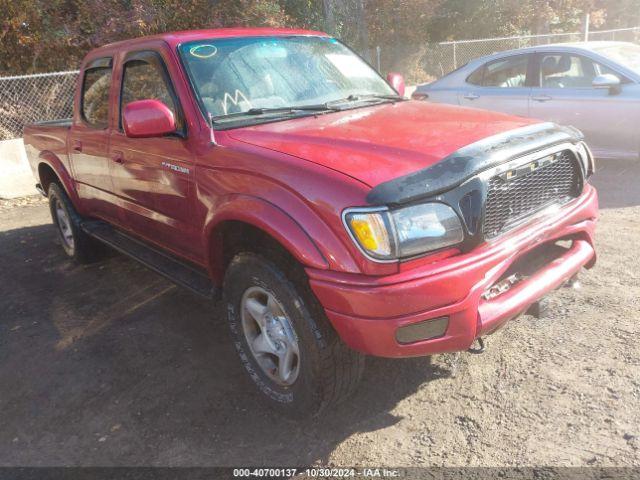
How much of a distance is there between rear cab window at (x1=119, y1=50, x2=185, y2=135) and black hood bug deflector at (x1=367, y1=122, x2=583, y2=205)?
1535mm

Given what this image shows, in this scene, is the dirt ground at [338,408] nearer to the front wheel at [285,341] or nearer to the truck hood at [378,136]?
the front wheel at [285,341]

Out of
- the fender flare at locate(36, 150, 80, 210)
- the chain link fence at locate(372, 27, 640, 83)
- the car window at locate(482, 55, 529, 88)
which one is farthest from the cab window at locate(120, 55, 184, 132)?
the chain link fence at locate(372, 27, 640, 83)

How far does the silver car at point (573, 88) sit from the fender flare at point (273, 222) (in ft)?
18.0

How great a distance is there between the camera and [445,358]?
11.2 feet

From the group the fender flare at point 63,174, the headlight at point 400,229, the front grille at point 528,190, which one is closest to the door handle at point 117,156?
the fender flare at point 63,174

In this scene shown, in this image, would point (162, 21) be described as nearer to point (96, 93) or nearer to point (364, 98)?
point (96, 93)

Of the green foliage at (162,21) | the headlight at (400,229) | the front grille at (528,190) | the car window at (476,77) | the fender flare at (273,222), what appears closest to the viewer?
the headlight at (400,229)

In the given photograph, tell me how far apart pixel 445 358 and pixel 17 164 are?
8.19m

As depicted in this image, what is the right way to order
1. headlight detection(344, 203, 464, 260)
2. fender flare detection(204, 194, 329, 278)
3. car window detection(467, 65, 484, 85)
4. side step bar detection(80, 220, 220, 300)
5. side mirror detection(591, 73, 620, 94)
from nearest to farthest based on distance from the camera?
1. headlight detection(344, 203, 464, 260)
2. fender flare detection(204, 194, 329, 278)
3. side step bar detection(80, 220, 220, 300)
4. side mirror detection(591, 73, 620, 94)
5. car window detection(467, 65, 484, 85)

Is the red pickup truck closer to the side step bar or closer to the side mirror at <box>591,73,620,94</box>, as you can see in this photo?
the side step bar

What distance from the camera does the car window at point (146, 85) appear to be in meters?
3.55

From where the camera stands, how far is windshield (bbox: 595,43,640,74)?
271 inches

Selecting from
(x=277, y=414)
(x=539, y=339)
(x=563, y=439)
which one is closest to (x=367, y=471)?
(x=277, y=414)

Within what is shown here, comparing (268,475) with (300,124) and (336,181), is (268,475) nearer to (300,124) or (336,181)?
(336,181)
